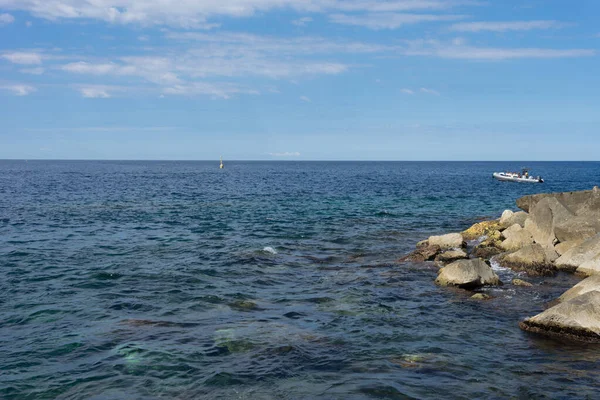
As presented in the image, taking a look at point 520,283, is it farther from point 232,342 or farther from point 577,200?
point 577,200

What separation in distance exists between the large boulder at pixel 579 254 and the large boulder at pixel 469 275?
441 centimetres

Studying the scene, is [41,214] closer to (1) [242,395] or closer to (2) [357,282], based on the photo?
(2) [357,282]

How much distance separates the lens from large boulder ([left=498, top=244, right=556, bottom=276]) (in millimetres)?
21750

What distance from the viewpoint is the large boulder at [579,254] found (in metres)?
21.5

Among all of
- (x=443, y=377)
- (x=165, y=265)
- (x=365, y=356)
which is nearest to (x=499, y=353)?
(x=443, y=377)

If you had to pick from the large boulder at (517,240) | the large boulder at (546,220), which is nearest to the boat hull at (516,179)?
the large boulder at (546,220)

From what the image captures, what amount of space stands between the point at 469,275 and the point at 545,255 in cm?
577

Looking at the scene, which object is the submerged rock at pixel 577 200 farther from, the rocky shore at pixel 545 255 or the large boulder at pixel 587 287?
the large boulder at pixel 587 287

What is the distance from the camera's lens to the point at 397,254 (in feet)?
88.4

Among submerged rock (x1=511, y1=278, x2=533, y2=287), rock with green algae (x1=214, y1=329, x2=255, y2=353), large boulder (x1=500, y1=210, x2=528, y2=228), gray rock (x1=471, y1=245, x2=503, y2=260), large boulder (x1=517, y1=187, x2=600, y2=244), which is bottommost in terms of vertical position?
rock with green algae (x1=214, y1=329, x2=255, y2=353)

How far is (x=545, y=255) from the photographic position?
2283 cm

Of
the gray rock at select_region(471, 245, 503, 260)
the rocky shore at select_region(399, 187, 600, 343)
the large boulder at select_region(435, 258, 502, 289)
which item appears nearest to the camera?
the rocky shore at select_region(399, 187, 600, 343)

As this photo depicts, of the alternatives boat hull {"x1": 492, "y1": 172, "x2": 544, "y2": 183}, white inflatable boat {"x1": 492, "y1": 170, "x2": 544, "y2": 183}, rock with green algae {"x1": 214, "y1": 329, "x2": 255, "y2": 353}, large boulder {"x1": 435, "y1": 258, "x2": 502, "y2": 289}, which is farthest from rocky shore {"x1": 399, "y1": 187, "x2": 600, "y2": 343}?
white inflatable boat {"x1": 492, "y1": 170, "x2": 544, "y2": 183}

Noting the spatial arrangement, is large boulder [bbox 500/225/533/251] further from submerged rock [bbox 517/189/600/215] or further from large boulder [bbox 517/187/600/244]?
submerged rock [bbox 517/189/600/215]
